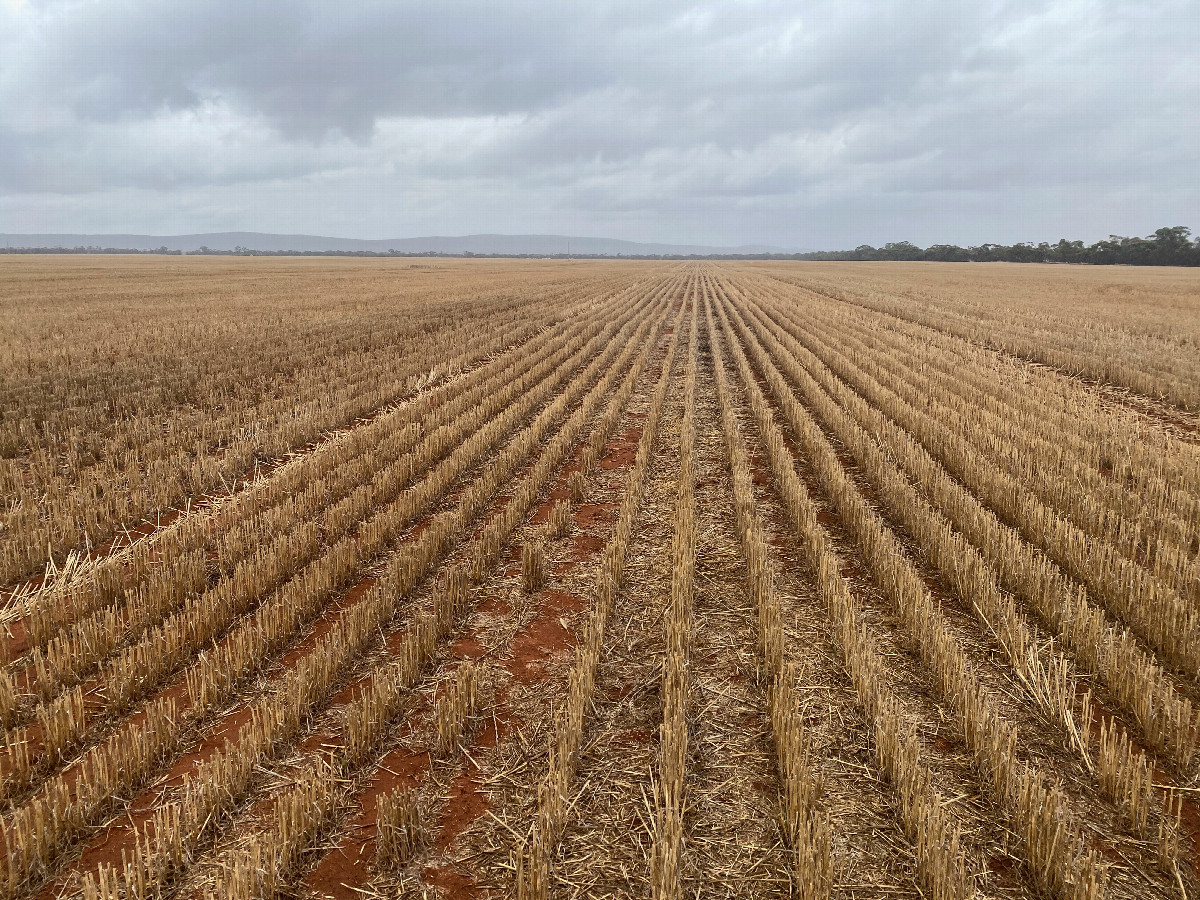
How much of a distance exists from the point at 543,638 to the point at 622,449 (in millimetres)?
4468

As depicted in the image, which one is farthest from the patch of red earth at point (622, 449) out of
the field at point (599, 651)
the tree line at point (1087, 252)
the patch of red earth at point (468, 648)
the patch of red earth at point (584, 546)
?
the tree line at point (1087, 252)

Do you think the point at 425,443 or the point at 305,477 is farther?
the point at 425,443

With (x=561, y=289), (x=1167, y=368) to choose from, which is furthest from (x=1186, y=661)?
(x=561, y=289)

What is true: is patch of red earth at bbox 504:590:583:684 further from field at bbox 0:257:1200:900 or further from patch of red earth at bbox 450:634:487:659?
patch of red earth at bbox 450:634:487:659

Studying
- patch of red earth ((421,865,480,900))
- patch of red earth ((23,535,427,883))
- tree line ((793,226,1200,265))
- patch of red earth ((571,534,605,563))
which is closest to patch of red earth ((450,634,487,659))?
patch of red earth ((23,535,427,883))

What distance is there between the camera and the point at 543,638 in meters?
4.25

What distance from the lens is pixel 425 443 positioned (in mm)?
8141

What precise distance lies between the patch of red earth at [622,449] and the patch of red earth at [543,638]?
3178mm

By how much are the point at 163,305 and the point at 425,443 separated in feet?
77.1

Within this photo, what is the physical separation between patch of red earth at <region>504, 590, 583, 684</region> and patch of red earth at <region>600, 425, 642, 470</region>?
3.18 m

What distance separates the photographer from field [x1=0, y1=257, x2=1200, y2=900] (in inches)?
102

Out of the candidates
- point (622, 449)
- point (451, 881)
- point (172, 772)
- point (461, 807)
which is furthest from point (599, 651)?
point (622, 449)

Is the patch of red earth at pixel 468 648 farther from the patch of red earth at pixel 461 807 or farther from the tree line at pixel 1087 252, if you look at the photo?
the tree line at pixel 1087 252

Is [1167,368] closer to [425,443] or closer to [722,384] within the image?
[722,384]
